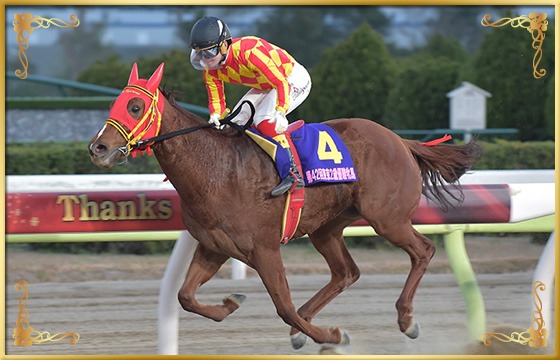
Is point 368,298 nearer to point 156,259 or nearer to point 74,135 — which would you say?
point 156,259

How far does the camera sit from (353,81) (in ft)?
28.3

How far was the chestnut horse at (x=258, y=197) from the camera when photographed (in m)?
2.93

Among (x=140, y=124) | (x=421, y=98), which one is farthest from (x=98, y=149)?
(x=421, y=98)

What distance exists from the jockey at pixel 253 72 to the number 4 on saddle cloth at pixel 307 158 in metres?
0.04

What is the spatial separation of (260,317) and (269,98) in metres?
1.61

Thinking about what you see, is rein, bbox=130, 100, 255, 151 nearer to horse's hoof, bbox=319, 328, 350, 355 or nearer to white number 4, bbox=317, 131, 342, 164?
white number 4, bbox=317, 131, 342, 164

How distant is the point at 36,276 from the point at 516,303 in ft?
11.1

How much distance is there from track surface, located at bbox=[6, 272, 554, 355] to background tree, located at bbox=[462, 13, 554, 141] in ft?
9.42

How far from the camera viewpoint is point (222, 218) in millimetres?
3068

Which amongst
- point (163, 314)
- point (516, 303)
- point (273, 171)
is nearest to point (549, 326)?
point (516, 303)

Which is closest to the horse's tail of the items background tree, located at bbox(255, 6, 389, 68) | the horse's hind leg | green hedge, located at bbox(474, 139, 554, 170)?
the horse's hind leg

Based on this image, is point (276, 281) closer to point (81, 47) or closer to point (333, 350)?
point (333, 350)

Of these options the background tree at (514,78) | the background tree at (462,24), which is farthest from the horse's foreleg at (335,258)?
the background tree at (462,24)

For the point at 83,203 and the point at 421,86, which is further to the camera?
the point at 421,86
